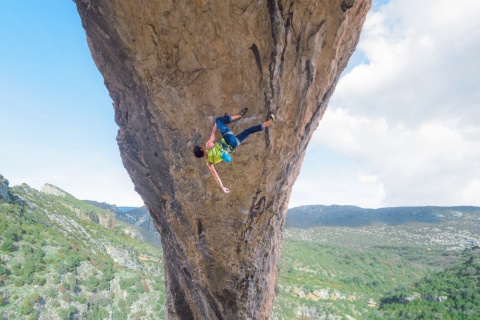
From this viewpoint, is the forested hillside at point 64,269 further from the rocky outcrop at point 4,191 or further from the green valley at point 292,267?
the rocky outcrop at point 4,191

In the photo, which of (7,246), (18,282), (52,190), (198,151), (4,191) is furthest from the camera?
(52,190)

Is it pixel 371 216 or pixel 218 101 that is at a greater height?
pixel 218 101

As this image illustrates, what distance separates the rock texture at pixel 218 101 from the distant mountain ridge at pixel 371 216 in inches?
2681

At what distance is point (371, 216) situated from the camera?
88.4 metres

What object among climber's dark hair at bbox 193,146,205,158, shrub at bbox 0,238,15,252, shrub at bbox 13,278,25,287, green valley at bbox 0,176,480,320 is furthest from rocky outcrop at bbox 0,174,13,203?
climber's dark hair at bbox 193,146,205,158

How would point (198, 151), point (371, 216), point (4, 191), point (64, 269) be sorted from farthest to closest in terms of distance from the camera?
point (371, 216)
point (4, 191)
point (64, 269)
point (198, 151)

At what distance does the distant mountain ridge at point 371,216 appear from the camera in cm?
8038

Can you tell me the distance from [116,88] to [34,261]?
4276 centimetres

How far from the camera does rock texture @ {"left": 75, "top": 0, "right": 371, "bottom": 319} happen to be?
5996mm

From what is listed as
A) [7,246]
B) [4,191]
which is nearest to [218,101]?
[7,246]

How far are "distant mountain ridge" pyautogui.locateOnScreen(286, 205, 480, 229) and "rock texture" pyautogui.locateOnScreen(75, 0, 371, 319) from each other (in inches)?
2681

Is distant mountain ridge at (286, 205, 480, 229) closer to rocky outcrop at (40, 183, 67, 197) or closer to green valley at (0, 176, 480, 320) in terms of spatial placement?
green valley at (0, 176, 480, 320)

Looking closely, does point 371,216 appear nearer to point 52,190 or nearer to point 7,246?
point 7,246

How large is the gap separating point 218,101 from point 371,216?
96.0 m
